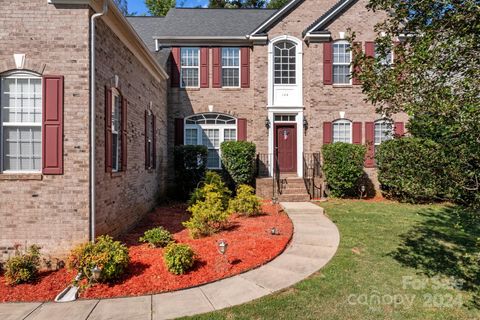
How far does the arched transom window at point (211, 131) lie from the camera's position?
1364cm

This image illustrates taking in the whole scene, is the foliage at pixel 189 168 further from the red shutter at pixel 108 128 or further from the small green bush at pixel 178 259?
the small green bush at pixel 178 259

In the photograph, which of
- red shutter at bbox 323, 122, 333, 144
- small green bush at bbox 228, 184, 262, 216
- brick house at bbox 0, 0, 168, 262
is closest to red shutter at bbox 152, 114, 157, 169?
small green bush at bbox 228, 184, 262, 216

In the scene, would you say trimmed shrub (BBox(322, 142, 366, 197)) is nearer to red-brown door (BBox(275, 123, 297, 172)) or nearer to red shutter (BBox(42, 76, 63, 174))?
red-brown door (BBox(275, 123, 297, 172))

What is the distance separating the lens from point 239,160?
468 inches

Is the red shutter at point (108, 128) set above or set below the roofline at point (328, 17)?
below

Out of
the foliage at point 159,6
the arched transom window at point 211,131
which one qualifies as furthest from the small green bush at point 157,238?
the foliage at point 159,6

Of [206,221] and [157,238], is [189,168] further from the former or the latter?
[157,238]

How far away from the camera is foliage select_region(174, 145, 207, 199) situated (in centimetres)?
1189

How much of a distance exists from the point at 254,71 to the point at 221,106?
220 cm

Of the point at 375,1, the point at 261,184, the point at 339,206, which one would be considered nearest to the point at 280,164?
the point at 261,184

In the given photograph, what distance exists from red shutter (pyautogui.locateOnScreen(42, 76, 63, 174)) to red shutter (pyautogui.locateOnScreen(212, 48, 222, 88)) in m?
8.56

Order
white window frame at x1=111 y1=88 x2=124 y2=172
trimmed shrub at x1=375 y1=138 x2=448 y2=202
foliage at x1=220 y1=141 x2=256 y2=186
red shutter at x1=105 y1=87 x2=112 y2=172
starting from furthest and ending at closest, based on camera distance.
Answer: foliage at x1=220 y1=141 x2=256 y2=186 → white window frame at x1=111 y1=88 x2=124 y2=172 → red shutter at x1=105 y1=87 x2=112 y2=172 → trimmed shrub at x1=375 y1=138 x2=448 y2=202

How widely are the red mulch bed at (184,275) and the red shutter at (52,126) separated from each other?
2.00 m

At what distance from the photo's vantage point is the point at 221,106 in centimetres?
1361
